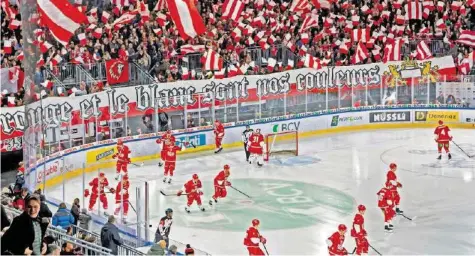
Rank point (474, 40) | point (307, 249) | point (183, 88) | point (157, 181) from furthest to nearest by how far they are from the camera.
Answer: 1. point (474, 40)
2. point (183, 88)
3. point (157, 181)
4. point (307, 249)

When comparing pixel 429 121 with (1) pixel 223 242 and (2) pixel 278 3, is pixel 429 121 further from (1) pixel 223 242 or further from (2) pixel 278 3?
(1) pixel 223 242

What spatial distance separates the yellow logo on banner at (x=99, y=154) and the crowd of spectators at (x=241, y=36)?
1917 millimetres

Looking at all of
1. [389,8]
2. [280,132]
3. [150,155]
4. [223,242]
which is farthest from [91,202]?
[389,8]

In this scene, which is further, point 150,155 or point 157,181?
point 150,155

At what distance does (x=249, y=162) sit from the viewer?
28266 millimetres

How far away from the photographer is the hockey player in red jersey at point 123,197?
20.1 meters

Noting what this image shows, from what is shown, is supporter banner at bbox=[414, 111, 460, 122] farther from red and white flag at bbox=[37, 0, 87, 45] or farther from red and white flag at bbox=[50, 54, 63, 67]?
red and white flag at bbox=[37, 0, 87, 45]

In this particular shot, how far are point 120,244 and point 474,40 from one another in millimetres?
23565

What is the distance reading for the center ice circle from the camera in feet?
67.5

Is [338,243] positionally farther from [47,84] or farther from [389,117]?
[389,117]

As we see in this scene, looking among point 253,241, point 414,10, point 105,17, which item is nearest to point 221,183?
point 253,241

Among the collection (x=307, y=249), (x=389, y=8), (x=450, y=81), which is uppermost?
(x=389, y=8)

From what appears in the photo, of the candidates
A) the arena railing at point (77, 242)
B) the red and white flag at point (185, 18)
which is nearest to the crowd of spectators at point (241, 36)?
the red and white flag at point (185, 18)

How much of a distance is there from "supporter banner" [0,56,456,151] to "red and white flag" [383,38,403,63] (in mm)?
230
